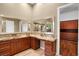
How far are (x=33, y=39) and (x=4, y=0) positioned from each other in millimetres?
1535

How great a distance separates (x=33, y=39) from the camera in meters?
2.34

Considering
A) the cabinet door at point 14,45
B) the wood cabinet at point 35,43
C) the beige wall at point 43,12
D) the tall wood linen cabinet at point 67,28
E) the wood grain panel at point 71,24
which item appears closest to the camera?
the tall wood linen cabinet at point 67,28

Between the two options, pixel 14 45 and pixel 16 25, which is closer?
pixel 16 25

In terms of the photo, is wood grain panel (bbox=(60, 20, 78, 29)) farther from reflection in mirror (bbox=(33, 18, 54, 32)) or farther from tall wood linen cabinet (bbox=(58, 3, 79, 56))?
reflection in mirror (bbox=(33, 18, 54, 32))

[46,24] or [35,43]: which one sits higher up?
[46,24]

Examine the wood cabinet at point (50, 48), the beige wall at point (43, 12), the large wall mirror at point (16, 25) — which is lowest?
the wood cabinet at point (50, 48)

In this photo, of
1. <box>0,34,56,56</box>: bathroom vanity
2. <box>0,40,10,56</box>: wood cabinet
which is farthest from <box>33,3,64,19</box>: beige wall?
<box>0,40,10,56</box>: wood cabinet

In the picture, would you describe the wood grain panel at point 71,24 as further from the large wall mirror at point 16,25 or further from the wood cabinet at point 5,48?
the wood cabinet at point 5,48

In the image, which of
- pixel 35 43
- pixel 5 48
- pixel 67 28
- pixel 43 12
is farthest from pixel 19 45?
pixel 67 28

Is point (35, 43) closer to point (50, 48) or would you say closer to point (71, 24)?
point (50, 48)

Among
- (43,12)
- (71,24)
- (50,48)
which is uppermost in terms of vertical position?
(43,12)

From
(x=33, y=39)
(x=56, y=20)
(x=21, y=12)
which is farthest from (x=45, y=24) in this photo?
(x=21, y=12)

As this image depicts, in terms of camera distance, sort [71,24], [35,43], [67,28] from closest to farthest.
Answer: [71,24] < [67,28] < [35,43]

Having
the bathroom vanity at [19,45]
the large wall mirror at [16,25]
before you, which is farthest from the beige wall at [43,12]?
the bathroom vanity at [19,45]
